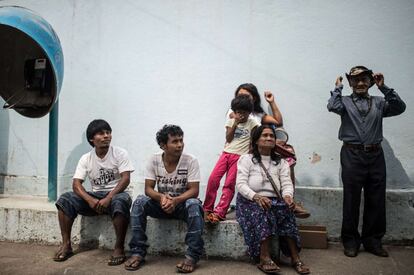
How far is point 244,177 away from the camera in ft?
11.8

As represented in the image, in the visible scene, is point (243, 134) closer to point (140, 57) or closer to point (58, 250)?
point (140, 57)

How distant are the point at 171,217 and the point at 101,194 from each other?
796mm

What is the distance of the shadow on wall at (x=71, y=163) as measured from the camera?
508 centimetres

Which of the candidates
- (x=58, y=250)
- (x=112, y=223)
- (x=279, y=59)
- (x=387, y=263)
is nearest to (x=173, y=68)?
(x=279, y=59)

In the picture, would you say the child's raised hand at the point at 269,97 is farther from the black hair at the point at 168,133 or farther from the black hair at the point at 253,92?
the black hair at the point at 168,133

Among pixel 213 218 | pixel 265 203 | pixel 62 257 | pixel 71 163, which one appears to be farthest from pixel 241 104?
pixel 71 163

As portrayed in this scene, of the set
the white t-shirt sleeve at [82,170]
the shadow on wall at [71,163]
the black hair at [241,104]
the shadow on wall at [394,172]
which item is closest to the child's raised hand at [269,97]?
the black hair at [241,104]

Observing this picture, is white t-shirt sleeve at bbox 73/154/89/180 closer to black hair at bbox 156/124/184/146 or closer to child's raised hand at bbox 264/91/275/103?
black hair at bbox 156/124/184/146

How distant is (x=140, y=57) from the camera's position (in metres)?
4.90

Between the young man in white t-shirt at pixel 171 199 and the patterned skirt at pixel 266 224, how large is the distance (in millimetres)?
433

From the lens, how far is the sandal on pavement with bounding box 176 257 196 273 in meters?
3.35

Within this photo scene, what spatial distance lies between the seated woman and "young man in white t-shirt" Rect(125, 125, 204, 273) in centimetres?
45

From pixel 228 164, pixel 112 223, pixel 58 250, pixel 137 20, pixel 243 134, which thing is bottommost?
pixel 58 250

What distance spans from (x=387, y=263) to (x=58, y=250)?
3239 millimetres
